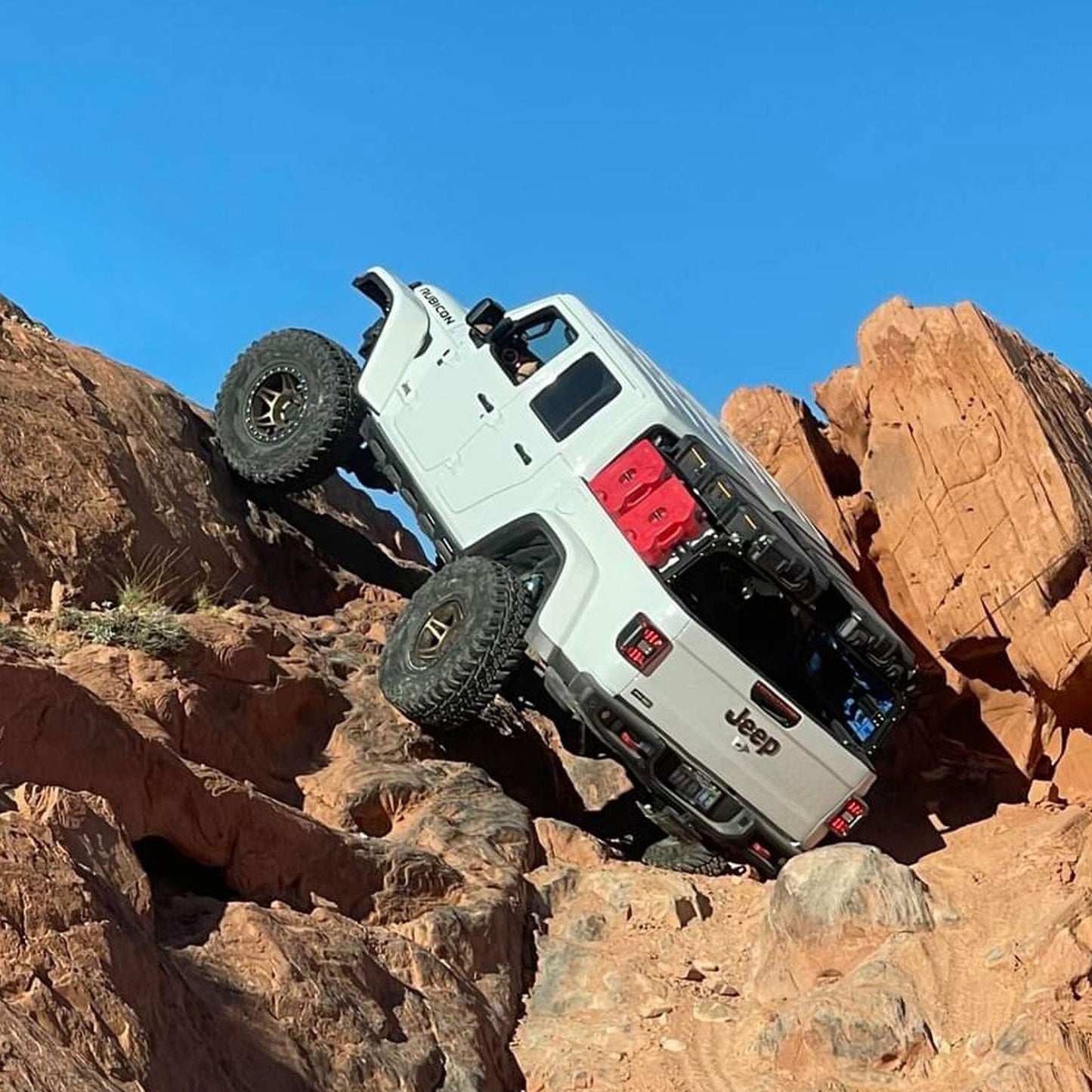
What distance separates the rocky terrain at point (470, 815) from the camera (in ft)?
19.0

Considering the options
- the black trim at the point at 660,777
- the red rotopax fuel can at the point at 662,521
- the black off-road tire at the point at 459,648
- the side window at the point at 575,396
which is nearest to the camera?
the black trim at the point at 660,777

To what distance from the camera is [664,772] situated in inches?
385

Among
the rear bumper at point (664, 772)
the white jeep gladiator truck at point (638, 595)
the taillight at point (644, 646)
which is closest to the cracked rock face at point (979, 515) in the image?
the white jeep gladiator truck at point (638, 595)

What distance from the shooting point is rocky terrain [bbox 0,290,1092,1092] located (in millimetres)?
5793

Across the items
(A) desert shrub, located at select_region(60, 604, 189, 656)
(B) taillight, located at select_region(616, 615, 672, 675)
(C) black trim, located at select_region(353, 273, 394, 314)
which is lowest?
(B) taillight, located at select_region(616, 615, 672, 675)

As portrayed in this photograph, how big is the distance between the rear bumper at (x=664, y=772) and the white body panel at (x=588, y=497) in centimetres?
5

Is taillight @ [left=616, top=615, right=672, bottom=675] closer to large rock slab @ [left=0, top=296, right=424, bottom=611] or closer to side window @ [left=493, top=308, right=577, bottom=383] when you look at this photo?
side window @ [left=493, top=308, right=577, bottom=383]

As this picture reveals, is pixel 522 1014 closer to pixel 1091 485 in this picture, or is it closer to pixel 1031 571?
pixel 1031 571

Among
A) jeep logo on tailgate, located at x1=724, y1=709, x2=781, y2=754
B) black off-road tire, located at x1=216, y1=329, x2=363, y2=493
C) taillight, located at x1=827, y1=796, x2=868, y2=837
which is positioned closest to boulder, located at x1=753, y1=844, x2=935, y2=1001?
jeep logo on tailgate, located at x1=724, y1=709, x2=781, y2=754

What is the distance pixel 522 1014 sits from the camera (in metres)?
7.61

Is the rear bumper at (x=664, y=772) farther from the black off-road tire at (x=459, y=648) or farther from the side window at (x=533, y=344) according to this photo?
the side window at (x=533, y=344)

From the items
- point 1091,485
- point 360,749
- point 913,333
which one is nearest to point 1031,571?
point 1091,485

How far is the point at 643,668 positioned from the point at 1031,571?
2.93m

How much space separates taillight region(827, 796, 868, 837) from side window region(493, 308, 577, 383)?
3.63 metres
